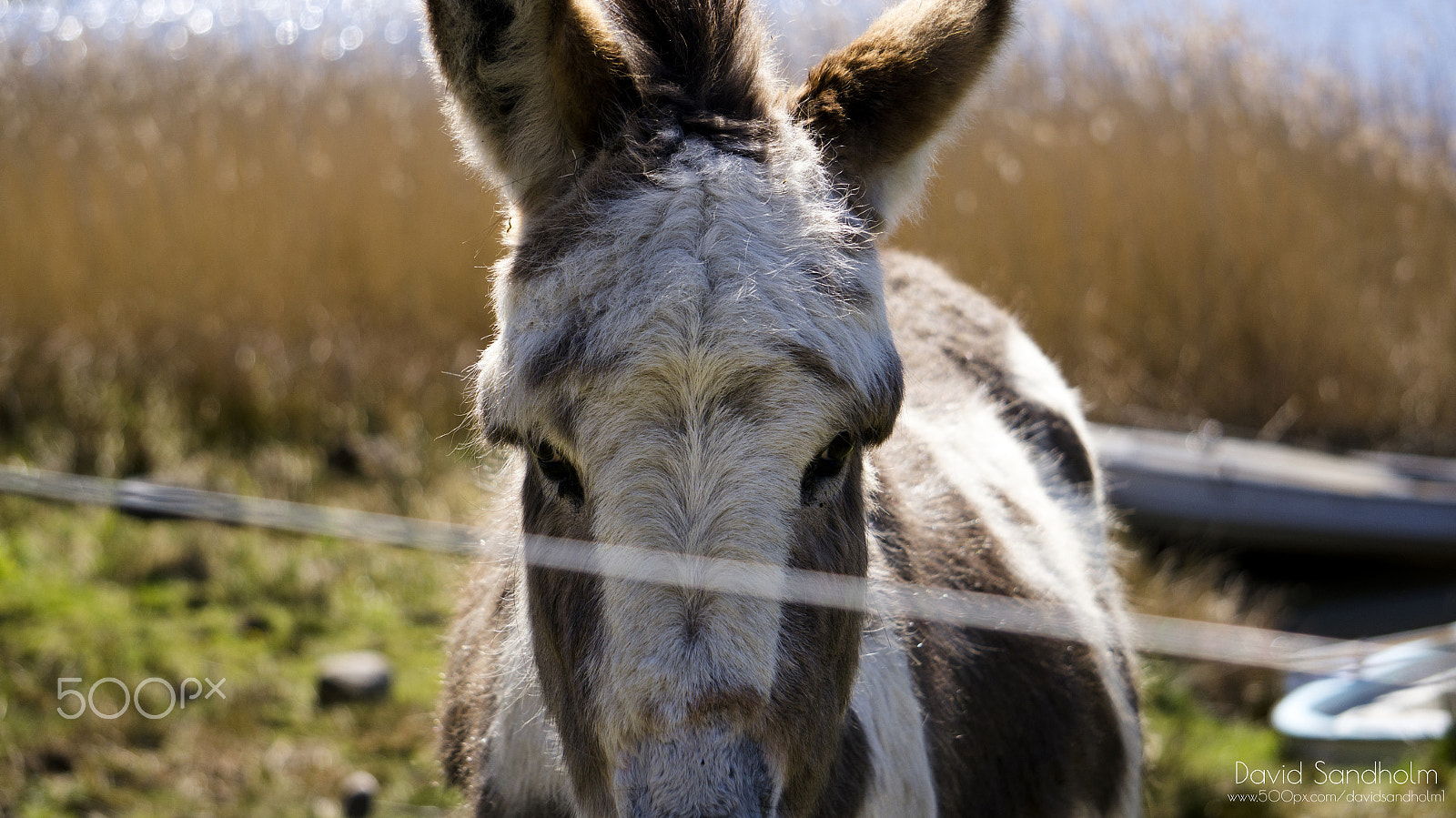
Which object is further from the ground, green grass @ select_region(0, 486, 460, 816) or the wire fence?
the wire fence

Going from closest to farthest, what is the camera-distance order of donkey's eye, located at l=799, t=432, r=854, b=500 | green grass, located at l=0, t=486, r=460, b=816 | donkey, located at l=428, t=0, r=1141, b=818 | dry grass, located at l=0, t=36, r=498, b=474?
donkey, located at l=428, t=0, r=1141, b=818 → donkey's eye, located at l=799, t=432, r=854, b=500 → green grass, located at l=0, t=486, r=460, b=816 → dry grass, located at l=0, t=36, r=498, b=474

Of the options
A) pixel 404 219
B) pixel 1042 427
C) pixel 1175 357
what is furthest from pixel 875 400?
pixel 404 219

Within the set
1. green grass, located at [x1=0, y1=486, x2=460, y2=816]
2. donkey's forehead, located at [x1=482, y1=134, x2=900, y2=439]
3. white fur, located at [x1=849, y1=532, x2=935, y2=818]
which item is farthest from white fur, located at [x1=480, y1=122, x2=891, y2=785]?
green grass, located at [x1=0, y1=486, x2=460, y2=816]

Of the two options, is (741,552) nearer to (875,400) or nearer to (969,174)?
(875,400)

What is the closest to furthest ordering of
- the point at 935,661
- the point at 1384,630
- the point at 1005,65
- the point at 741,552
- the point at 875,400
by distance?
the point at 741,552
the point at 875,400
the point at 1005,65
the point at 935,661
the point at 1384,630

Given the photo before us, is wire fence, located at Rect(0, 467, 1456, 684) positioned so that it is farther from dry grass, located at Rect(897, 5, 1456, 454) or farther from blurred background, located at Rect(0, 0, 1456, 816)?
dry grass, located at Rect(897, 5, 1456, 454)

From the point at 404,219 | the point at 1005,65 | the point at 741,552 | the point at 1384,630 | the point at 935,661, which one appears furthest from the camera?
the point at 404,219

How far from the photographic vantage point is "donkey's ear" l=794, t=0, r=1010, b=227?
1.88 m

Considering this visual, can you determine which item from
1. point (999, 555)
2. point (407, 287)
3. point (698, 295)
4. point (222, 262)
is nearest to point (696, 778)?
point (698, 295)

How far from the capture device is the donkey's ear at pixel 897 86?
6.15 ft

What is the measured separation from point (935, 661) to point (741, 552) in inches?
40.6

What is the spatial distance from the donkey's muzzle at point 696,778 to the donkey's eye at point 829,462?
41 cm

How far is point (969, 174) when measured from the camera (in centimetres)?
742

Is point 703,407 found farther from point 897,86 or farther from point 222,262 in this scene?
point 222,262
